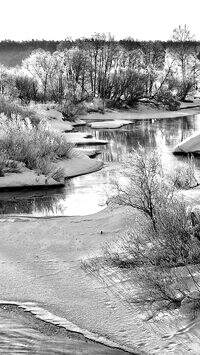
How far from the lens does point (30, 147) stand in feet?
65.0

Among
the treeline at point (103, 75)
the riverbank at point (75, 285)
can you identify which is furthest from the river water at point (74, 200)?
the treeline at point (103, 75)

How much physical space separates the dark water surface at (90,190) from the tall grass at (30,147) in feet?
4.48

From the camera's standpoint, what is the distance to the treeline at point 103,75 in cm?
4741

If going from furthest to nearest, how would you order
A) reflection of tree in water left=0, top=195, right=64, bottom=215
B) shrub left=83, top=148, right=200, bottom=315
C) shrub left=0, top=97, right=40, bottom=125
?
shrub left=0, top=97, right=40, bottom=125, reflection of tree in water left=0, top=195, right=64, bottom=215, shrub left=83, top=148, right=200, bottom=315

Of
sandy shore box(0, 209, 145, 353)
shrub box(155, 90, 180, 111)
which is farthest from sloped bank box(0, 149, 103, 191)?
shrub box(155, 90, 180, 111)

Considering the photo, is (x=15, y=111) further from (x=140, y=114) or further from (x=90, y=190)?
(x=140, y=114)

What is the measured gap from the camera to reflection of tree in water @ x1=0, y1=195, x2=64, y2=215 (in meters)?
14.6

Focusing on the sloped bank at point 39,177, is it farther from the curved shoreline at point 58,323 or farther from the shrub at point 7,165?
the curved shoreline at point 58,323

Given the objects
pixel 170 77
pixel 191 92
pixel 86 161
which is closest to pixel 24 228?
pixel 86 161

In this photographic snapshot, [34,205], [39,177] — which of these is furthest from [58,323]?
[39,177]

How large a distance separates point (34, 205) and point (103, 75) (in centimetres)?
4078

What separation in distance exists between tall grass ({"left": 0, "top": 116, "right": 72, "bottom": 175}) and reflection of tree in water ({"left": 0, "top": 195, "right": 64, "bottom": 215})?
2.93 m

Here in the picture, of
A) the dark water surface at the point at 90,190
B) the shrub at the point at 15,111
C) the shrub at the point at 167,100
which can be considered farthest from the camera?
the shrub at the point at 167,100

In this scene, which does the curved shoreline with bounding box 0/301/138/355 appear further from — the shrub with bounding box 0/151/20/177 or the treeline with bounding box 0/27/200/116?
the treeline with bounding box 0/27/200/116
